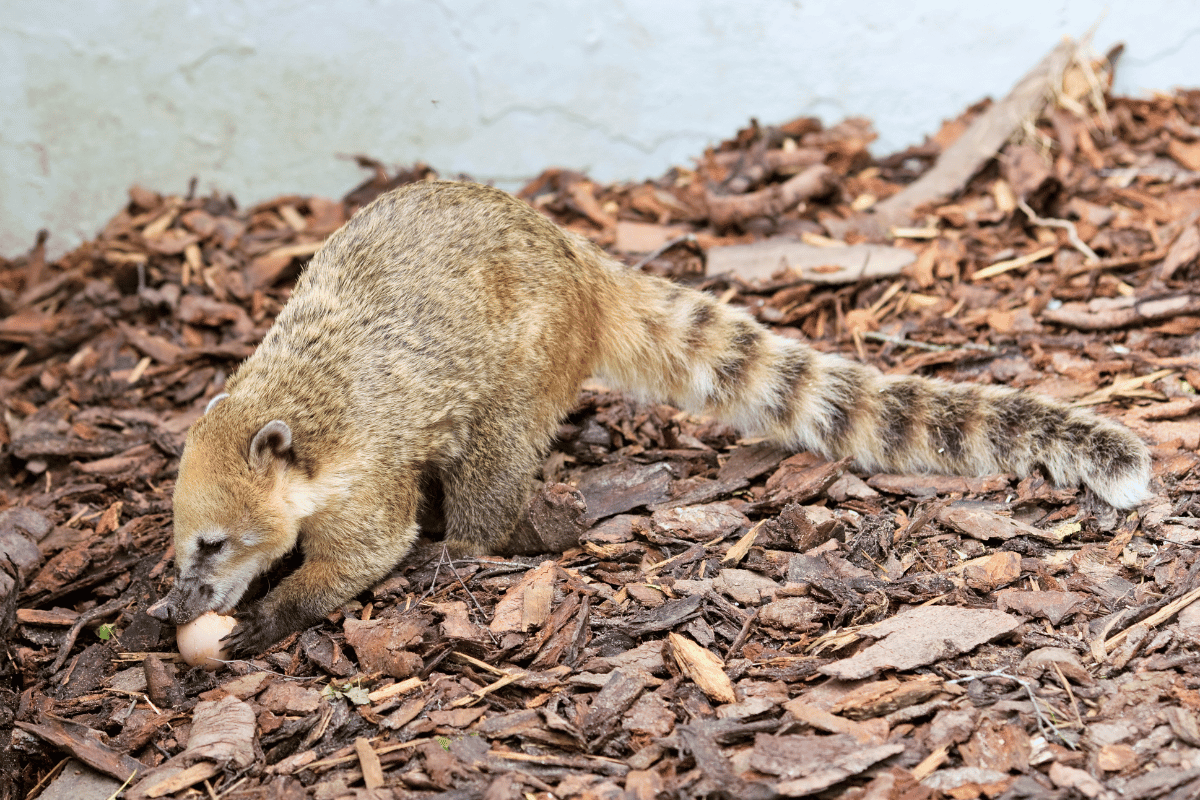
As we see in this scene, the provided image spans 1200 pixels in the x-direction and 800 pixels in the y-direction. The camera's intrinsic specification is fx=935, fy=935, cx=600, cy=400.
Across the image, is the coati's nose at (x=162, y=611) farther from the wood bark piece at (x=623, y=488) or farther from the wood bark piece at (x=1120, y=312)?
the wood bark piece at (x=1120, y=312)

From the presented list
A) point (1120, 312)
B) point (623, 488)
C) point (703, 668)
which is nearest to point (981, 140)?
point (1120, 312)

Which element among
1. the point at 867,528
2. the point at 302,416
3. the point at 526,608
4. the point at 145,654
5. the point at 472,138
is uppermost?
the point at 472,138

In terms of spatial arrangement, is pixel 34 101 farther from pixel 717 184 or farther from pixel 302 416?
pixel 717 184

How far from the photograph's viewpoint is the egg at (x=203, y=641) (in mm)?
4297

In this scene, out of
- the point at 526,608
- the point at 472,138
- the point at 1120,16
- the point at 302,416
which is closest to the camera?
the point at 526,608

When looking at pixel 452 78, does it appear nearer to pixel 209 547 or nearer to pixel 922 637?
pixel 209 547

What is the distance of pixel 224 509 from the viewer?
14.2 ft

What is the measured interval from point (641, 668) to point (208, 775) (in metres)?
1.73

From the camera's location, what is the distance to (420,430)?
479 centimetres

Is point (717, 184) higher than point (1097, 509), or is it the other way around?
point (717, 184)

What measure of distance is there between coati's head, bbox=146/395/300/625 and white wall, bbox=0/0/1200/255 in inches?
164

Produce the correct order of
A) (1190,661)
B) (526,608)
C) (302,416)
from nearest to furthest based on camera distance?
(1190,661) < (526,608) < (302,416)

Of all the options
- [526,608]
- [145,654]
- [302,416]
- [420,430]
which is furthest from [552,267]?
[145,654]

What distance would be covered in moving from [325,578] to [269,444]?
74cm
